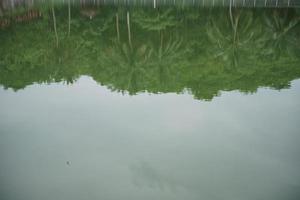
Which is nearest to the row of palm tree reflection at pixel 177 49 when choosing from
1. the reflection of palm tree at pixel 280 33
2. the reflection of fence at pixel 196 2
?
the reflection of palm tree at pixel 280 33

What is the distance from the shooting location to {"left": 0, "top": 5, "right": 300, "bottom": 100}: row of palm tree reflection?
67.3ft

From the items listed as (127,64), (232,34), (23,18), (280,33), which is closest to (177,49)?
(232,34)

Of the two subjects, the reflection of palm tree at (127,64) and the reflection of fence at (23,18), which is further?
the reflection of fence at (23,18)

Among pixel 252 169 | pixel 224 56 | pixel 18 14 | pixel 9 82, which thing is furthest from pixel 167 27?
pixel 252 169

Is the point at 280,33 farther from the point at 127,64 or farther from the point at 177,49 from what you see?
the point at 127,64

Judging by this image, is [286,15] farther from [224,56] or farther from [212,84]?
[212,84]

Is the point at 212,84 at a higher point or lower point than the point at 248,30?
lower

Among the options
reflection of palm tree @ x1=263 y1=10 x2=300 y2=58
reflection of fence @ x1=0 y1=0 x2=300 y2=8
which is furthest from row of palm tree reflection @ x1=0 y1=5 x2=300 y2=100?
reflection of fence @ x1=0 y1=0 x2=300 y2=8

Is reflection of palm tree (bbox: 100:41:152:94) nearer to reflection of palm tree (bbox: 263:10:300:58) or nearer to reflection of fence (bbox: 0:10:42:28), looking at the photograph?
reflection of fence (bbox: 0:10:42:28)

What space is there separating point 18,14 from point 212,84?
1412cm

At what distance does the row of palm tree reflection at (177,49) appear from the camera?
2052cm

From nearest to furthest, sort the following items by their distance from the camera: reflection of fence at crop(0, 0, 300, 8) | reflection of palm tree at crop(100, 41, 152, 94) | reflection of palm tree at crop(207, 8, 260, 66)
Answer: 1. reflection of palm tree at crop(100, 41, 152, 94)
2. reflection of palm tree at crop(207, 8, 260, 66)
3. reflection of fence at crop(0, 0, 300, 8)

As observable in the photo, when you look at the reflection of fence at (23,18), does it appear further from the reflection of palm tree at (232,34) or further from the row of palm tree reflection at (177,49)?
the reflection of palm tree at (232,34)

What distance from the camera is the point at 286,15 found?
28625 mm
